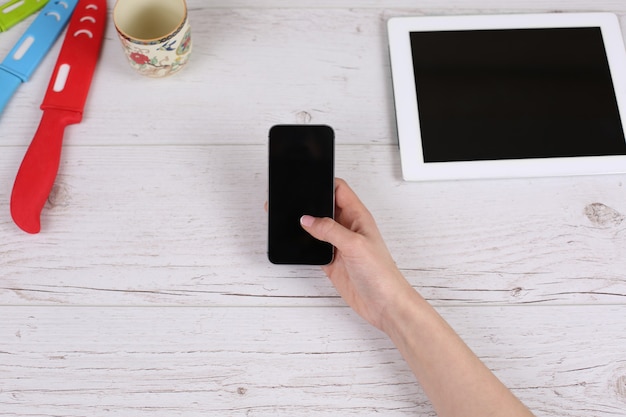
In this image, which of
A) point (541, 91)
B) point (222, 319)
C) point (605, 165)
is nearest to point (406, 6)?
point (541, 91)

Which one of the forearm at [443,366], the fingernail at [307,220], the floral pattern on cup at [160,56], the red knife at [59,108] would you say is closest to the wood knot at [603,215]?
the forearm at [443,366]

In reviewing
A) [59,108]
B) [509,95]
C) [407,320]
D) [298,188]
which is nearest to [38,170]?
[59,108]

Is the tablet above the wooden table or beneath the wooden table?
above

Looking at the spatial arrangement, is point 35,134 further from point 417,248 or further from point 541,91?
point 541,91

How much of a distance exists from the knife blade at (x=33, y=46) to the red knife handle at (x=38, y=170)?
0.07m

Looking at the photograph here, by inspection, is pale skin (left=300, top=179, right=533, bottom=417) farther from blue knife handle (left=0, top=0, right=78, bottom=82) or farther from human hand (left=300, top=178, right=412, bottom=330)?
blue knife handle (left=0, top=0, right=78, bottom=82)

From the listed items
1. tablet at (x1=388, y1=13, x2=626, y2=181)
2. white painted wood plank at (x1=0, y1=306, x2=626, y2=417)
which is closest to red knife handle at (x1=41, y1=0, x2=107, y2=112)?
white painted wood plank at (x1=0, y1=306, x2=626, y2=417)

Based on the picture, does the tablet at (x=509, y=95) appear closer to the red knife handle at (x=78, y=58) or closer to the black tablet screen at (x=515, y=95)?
the black tablet screen at (x=515, y=95)

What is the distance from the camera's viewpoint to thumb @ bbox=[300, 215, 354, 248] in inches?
22.8

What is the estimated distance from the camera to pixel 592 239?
66cm

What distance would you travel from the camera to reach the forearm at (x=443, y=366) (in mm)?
541

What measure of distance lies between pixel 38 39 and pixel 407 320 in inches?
22.6

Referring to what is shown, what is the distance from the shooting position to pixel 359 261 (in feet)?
1.91

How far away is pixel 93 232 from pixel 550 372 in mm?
542
